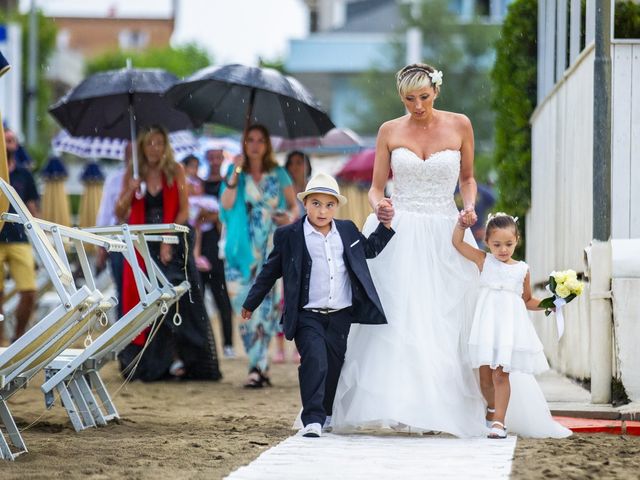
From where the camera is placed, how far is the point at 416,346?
7863 millimetres

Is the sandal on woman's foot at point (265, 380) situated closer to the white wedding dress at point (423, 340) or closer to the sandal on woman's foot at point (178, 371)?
the sandal on woman's foot at point (178, 371)

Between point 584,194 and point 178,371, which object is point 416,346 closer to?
point 584,194

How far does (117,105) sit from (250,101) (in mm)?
1577

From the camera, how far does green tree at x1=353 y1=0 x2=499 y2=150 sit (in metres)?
53.0

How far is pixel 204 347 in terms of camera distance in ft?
39.7

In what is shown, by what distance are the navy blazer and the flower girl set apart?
21.3 inches

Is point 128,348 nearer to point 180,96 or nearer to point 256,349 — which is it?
point 256,349

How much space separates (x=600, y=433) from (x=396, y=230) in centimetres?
169

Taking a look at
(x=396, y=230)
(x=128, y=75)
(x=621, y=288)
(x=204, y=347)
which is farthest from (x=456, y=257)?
(x=128, y=75)

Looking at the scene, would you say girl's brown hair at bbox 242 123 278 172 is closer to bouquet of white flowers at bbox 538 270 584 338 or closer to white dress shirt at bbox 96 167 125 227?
white dress shirt at bbox 96 167 125 227

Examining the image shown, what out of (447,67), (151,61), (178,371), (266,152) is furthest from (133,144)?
(151,61)

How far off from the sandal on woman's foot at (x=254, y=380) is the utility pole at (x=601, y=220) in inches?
Result: 134

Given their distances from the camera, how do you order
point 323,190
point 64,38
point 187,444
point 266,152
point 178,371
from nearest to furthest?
point 187,444, point 323,190, point 266,152, point 178,371, point 64,38

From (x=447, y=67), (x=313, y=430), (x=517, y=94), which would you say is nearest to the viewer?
(x=313, y=430)
